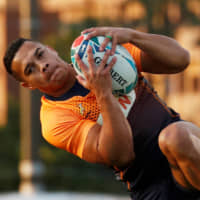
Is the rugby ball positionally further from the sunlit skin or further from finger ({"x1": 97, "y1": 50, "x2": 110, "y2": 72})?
the sunlit skin

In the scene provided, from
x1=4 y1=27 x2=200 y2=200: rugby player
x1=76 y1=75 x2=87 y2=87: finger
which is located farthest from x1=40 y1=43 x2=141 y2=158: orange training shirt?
x1=76 y1=75 x2=87 y2=87: finger

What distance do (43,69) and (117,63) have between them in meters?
0.69

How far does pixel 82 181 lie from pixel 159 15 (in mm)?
5630

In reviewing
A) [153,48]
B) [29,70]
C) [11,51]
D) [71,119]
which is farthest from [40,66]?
[153,48]

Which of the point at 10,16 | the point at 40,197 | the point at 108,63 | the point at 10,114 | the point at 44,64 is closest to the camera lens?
the point at 108,63

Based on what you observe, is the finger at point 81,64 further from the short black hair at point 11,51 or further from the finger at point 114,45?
the short black hair at point 11,51

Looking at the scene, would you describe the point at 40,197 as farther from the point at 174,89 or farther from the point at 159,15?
the point at 174,89

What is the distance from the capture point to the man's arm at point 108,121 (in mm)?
4184

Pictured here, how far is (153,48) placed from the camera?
15.2 feet

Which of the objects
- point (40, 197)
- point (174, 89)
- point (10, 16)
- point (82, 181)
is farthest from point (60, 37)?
point (10, 16)

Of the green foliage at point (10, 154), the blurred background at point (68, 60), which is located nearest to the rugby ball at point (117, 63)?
the blurred background at point (68, 60)

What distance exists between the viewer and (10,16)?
104 feet

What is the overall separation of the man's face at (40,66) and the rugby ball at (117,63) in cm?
30

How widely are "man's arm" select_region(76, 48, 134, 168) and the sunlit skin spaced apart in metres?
0.44
